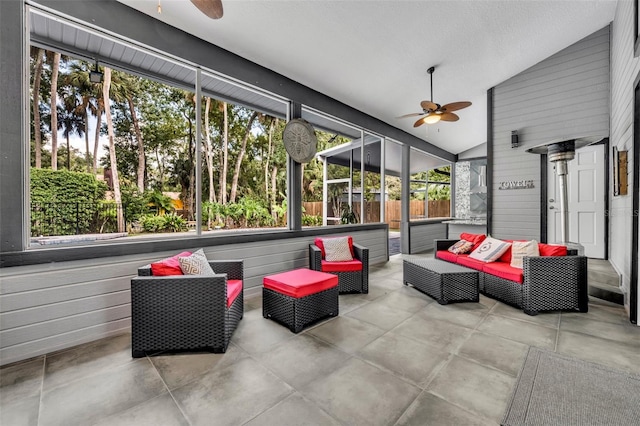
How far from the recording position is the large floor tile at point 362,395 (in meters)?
1.66

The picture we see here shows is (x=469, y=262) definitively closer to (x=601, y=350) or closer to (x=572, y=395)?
(x=601, y=350)

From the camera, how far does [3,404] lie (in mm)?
1762

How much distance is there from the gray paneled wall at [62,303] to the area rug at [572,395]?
3301 millimetres

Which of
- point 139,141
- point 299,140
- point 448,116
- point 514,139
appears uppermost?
point 448,116

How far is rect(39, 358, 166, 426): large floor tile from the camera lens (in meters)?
1.67

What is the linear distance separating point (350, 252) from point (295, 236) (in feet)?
3.04

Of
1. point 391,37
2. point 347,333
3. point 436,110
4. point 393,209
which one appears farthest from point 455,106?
point 393,209

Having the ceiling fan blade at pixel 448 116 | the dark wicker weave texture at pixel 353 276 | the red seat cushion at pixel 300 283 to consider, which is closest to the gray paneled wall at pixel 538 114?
the ceiling fan blade at pixel 448 116

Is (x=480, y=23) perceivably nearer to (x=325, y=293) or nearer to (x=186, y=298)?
(x=325, y=293)

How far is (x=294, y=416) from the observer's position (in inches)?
65.1

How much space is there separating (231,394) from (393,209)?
1213 centimetres

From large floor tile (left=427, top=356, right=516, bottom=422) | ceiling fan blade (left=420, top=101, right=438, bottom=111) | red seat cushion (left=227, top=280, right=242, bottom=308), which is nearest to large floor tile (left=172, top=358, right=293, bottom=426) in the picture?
red seat cushion (left=227, top=280, right=242, bottom=308)

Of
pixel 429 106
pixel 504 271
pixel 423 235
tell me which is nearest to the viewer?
pixel 504 271

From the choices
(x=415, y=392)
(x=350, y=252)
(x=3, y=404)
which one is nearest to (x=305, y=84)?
(x=350, y=252)
